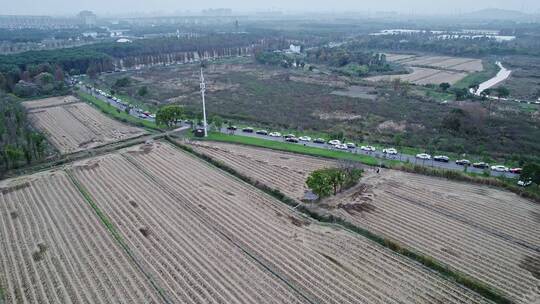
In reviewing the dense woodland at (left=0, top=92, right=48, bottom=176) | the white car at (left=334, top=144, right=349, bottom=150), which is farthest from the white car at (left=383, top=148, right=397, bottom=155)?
the dense woodland at (left=0, top=92, right=48, bottom=176)

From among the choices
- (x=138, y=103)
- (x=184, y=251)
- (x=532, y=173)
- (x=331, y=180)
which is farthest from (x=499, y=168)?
(x=138, y=103)

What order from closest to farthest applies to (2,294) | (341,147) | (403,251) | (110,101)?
(2,294), (403,251), (341,147), (110,101)

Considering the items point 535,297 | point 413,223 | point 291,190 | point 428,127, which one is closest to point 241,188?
point 291,190

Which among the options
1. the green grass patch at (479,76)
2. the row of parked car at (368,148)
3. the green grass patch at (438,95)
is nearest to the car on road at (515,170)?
the row of parked car at (368,148)

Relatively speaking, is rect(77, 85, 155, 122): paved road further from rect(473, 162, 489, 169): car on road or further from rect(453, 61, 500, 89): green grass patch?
rect(453, 61, 500, 89): green grass patch

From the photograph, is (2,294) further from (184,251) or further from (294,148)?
(294,148)

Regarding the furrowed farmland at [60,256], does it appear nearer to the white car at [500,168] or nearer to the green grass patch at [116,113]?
the green grass patch at [116,113]
